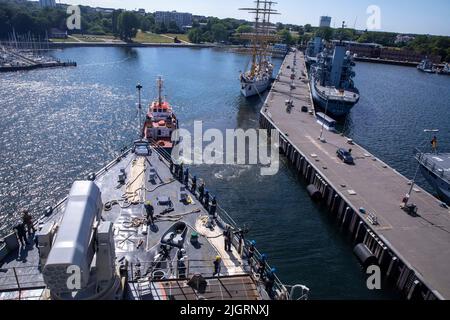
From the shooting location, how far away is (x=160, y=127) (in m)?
55.4

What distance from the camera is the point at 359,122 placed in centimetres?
8750

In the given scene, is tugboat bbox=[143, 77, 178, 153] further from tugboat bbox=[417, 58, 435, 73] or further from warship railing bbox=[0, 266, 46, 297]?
tugboat bbox=[417, 58, 435, 73]

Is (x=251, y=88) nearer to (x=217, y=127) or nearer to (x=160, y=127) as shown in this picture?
(x=217, y=127)

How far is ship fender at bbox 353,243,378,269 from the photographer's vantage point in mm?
35344

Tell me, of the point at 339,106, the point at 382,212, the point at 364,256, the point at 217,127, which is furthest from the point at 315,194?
the point at 339,106

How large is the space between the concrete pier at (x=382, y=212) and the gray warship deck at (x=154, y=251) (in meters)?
14.4

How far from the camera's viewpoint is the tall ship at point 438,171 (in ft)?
151

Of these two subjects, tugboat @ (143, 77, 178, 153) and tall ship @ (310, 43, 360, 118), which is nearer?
tugboat @ (143, 77, 178, 153)

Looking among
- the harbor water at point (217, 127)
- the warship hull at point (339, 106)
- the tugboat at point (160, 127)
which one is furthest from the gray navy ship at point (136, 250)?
the warship hull at point (339, 106)

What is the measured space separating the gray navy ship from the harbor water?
25.1ft

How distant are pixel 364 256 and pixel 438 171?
20.8 meters

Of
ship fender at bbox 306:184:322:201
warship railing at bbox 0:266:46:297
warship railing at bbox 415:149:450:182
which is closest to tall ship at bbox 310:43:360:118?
warship railing at bbox 415:149:450:182

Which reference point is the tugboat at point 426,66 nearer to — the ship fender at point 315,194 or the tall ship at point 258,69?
the tall ship at point 258,69
